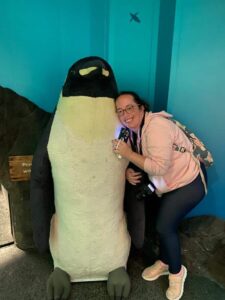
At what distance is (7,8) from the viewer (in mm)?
1288

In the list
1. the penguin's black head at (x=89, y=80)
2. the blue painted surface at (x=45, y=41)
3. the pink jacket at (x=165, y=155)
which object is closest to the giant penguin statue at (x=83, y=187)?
the penguin's black head at (x=89, y=80)

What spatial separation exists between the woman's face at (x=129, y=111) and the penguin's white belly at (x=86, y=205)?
0.06 meters

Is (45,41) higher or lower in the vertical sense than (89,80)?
higher

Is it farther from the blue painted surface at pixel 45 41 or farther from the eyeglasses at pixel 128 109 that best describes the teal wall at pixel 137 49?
the eyeglasses at pixel 128 109

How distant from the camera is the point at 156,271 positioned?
4.54 feet

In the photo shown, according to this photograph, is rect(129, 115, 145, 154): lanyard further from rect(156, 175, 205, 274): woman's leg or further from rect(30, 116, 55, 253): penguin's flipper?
rect(30, 116, 55, 253): penguin's flipper

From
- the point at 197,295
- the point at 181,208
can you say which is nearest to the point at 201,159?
the point at 181,208

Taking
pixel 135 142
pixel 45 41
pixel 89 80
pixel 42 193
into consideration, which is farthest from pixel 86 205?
pixel 45 41

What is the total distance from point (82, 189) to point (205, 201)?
2.56 feet

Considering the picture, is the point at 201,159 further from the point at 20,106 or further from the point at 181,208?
the point at 20,106

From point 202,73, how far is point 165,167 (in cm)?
56

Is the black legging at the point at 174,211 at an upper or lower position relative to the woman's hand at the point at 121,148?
lower

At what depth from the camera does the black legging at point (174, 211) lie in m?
1.21

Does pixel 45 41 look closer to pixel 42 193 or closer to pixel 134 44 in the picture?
pixel 134 44
